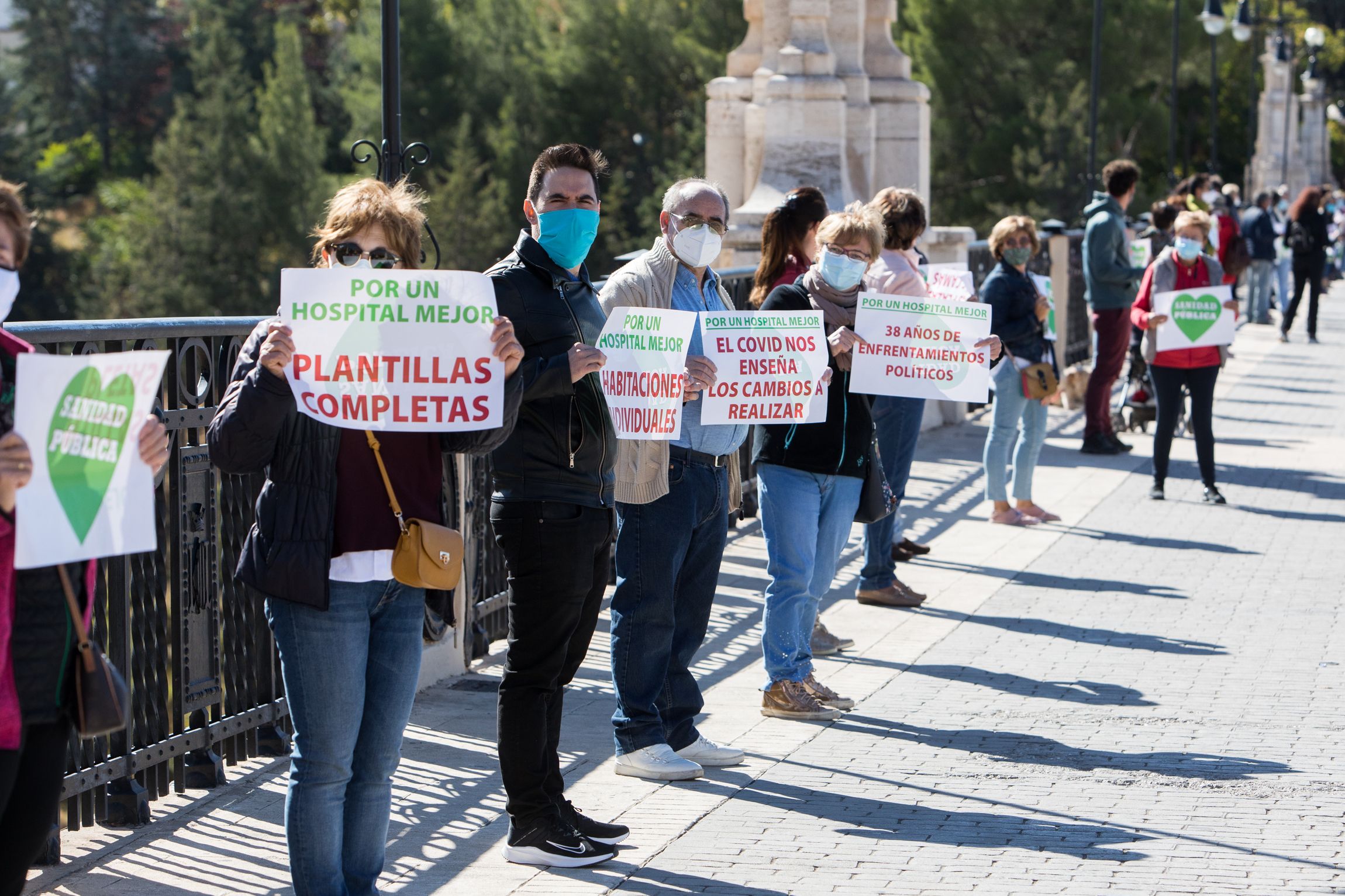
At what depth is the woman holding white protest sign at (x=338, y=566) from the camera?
4.30m

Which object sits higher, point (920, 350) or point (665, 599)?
point (920, 350)

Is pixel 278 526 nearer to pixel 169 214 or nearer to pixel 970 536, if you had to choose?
pixel 970 536

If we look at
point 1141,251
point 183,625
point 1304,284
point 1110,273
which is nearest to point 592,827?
point 183,625

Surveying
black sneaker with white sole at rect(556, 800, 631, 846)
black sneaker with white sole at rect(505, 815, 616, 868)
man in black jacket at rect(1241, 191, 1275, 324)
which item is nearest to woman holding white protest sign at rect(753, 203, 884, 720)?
black sneaker with white sole at rect(556, 800, 631, 846)

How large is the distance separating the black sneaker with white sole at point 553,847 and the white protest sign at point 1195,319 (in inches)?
302

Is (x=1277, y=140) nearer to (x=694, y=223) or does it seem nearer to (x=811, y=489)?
(x=811, y=489)

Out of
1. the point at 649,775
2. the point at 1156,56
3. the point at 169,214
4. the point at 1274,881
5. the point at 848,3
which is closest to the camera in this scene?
the point at 1274,881

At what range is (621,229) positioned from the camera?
172 feet

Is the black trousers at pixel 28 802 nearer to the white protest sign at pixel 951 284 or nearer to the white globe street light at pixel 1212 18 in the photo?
the white protest sign at pixel 951 284

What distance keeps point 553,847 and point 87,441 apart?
2.23 metres

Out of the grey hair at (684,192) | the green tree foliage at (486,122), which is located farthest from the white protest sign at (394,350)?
the green tree foliage at (486,122)

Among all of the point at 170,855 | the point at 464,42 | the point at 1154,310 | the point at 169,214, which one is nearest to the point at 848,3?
the point at 1154,310

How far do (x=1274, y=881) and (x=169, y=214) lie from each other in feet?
199

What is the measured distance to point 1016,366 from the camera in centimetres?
1149
